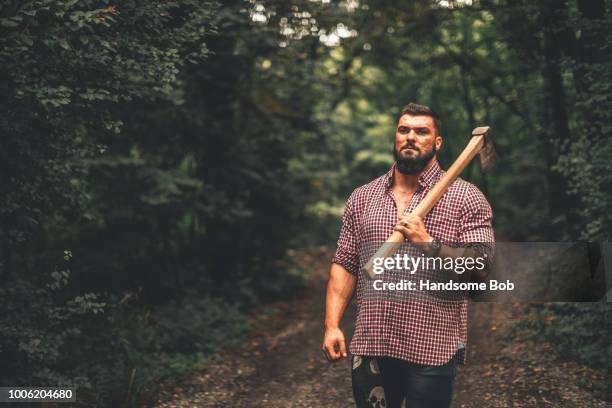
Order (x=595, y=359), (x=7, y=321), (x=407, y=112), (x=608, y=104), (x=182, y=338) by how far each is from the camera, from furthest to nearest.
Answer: (x=182, y=338), (x=595, y=359), (x=608, y=104), (x=7, y=321), (x=407, y=112)

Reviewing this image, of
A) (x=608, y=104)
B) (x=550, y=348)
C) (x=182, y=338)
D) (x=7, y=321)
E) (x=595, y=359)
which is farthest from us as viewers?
(x=182, y=338)

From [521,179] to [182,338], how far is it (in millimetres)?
10523

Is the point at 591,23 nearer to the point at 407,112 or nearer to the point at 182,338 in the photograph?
the point at 407,112

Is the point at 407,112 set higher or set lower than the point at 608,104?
lower

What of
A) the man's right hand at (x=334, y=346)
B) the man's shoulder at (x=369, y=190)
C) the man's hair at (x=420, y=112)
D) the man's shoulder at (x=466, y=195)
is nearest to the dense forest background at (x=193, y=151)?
the man's shoulder at (x=369, y=190)

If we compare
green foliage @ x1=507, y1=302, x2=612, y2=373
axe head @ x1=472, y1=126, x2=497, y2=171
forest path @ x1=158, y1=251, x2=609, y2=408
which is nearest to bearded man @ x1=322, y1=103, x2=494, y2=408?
axe head @ x1=472, y1=126, x2=497, y2=171

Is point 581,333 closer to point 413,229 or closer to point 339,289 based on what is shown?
point 339,289

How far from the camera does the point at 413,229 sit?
321 centimetres

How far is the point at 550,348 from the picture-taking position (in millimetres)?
7941

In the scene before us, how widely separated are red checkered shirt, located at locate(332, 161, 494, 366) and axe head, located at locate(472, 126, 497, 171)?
34cm

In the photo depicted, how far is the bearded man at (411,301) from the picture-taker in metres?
3.40

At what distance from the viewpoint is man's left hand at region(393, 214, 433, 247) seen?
3.21 metres

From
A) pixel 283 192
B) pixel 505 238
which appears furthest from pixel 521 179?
pixel 283 192

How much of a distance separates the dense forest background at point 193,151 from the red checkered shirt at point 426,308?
2717 mm
